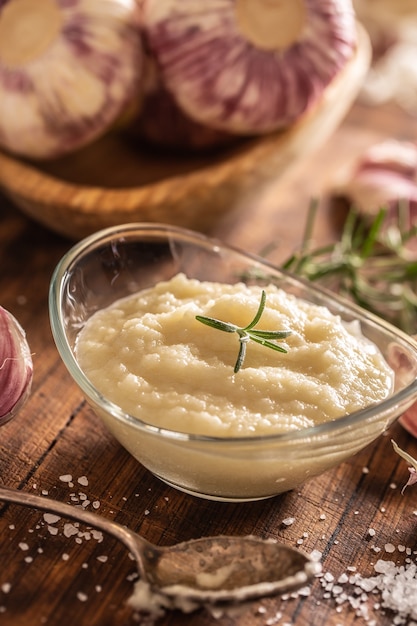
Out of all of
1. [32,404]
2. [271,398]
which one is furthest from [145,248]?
[271,398]

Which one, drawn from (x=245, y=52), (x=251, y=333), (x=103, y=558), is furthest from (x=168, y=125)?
(x=103, y=558)

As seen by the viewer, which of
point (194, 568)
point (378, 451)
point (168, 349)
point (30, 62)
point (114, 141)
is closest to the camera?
point (194, 568)

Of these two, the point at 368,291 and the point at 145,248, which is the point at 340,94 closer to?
the point at 368,291

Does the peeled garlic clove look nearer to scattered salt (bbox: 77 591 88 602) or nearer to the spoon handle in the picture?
the spoon handle

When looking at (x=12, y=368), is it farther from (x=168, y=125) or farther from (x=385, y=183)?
(x=385, y=183)

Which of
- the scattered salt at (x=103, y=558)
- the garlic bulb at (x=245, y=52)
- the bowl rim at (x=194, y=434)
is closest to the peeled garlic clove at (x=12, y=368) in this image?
the bowl rim at (x=194, y=434)

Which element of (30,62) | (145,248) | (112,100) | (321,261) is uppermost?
(30,62)

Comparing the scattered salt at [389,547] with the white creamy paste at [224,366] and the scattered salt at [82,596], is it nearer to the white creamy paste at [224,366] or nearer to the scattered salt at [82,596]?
the white creamy paste at [224,366]
